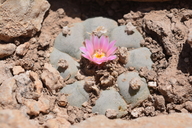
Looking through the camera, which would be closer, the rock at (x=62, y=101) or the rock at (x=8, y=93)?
the rock at (x=8, y=93)

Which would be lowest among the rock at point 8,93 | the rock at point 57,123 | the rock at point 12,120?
the rock at point 57,123

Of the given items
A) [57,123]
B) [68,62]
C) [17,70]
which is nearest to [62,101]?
[57,123]

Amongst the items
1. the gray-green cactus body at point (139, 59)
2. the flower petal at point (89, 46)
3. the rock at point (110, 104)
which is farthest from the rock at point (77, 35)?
the rock at point (110, 104)

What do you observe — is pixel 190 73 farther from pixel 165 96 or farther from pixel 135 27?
pixel 135 27

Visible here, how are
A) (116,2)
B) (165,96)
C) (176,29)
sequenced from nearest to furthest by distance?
1. (165,96)
2. (176,29)
3. (116,2)

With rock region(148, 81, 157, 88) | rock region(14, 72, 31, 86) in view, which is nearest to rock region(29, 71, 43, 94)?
rock region(14, 72, 31, 86)

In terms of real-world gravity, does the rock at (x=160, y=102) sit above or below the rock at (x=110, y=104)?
below

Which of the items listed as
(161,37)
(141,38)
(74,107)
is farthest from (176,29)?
(74,107)

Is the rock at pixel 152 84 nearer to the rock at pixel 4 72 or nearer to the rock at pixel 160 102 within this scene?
the rock at pixel 160 102
